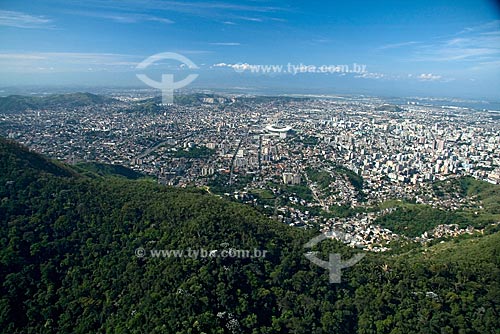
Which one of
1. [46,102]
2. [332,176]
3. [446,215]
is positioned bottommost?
[446,215]

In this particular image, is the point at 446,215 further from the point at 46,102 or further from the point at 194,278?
the point at 46,102

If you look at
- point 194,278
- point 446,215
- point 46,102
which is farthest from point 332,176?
point 46,102

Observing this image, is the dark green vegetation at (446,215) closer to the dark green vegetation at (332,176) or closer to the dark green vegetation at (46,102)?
the dark green vegetation at (332,176)

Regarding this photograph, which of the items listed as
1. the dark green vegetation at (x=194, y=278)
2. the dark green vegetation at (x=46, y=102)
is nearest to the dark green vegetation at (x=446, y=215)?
the dark green vegetation at (x=194, y=278)

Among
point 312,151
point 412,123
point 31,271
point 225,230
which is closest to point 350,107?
point 412,123

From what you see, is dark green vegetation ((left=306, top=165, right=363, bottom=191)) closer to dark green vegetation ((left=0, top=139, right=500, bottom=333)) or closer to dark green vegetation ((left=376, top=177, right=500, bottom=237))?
dark green vegetation ((left=376, top=177, right=500, bottom=237))

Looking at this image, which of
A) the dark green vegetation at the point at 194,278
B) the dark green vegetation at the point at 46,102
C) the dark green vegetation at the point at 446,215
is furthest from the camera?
the dark green vegetation at the point at 46,102
